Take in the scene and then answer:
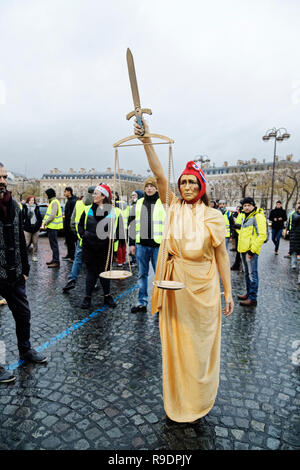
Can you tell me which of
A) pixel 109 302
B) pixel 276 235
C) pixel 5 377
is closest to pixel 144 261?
pixel 109 302

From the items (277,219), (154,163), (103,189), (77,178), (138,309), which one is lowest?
(138,309)

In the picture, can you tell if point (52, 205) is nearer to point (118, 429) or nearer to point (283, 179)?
point (118, 429)

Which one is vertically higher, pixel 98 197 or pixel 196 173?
pixel 196 173

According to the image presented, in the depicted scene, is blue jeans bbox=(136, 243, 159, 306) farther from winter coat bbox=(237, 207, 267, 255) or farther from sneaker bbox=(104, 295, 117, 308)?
winter coat bbox=(237, 207, 267, 255)

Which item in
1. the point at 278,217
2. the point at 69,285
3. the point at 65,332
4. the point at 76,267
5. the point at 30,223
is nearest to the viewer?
the point at 65,332

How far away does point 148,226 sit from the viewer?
5.12m

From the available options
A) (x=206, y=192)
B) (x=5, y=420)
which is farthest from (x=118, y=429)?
(x=206, y=192)

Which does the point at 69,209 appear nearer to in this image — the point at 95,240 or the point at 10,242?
the point at 95,240

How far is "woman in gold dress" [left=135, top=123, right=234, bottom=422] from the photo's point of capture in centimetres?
253

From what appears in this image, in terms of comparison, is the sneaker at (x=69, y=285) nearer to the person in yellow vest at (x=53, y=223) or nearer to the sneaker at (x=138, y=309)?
the sneaker at (x=138, y=309)

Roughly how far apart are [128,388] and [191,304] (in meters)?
1.30

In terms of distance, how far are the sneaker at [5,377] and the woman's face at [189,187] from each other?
263 centimetres

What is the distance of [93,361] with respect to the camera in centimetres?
361
